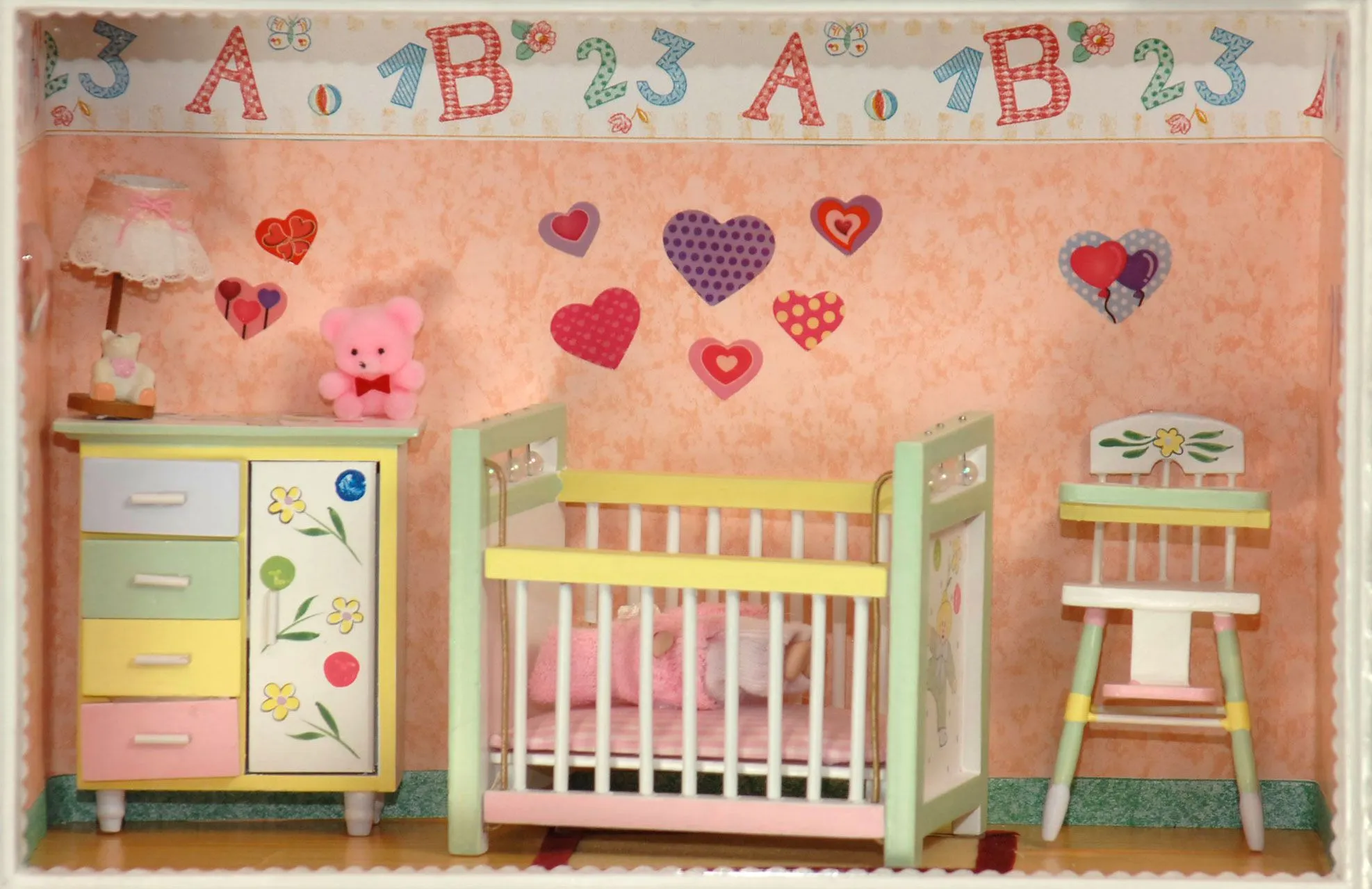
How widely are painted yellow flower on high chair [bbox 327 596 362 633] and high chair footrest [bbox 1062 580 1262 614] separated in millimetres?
1422

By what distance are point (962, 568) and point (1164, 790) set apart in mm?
753

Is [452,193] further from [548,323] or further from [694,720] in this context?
[694,720]

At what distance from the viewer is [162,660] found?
3387mm

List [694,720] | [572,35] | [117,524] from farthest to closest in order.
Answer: [572,35] < [117,524] < [694,720]

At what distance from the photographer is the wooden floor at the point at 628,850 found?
3.36 m

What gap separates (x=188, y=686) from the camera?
3.40 metres

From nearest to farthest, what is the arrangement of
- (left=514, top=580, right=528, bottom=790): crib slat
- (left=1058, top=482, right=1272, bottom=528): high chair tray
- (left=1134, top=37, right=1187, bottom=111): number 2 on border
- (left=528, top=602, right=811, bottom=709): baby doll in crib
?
1. (left=514, top=580, right=528, bottom=790): crib slat
2. (left=528, top=602, right=811, bottom=709): baby doll in crib
3. (left=1058, top=482, right=1272, bottom=528): high chair tray
4. (left=1134, top=37, right=1187, bottom=111): number 2 on border

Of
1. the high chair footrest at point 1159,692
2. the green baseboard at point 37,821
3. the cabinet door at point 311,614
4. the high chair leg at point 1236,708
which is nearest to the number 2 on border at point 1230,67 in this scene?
the high chair leg at point 1236,708

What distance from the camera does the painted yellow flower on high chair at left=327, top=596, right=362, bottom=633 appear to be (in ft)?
11.2

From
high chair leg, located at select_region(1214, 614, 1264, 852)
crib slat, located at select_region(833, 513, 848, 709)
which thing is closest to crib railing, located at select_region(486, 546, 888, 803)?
crib slat, located at select_region(833, 513, 848, 709)

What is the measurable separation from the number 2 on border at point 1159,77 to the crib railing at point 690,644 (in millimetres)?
1252

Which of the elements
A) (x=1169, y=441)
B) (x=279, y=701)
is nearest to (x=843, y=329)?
(x=1169, y=441)

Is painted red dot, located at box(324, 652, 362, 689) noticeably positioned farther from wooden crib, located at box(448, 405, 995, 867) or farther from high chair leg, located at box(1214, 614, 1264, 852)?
high chair leg, located at box(1214, 614, 1264, 852)

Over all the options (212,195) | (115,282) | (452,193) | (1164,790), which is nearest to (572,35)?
(452,193)
